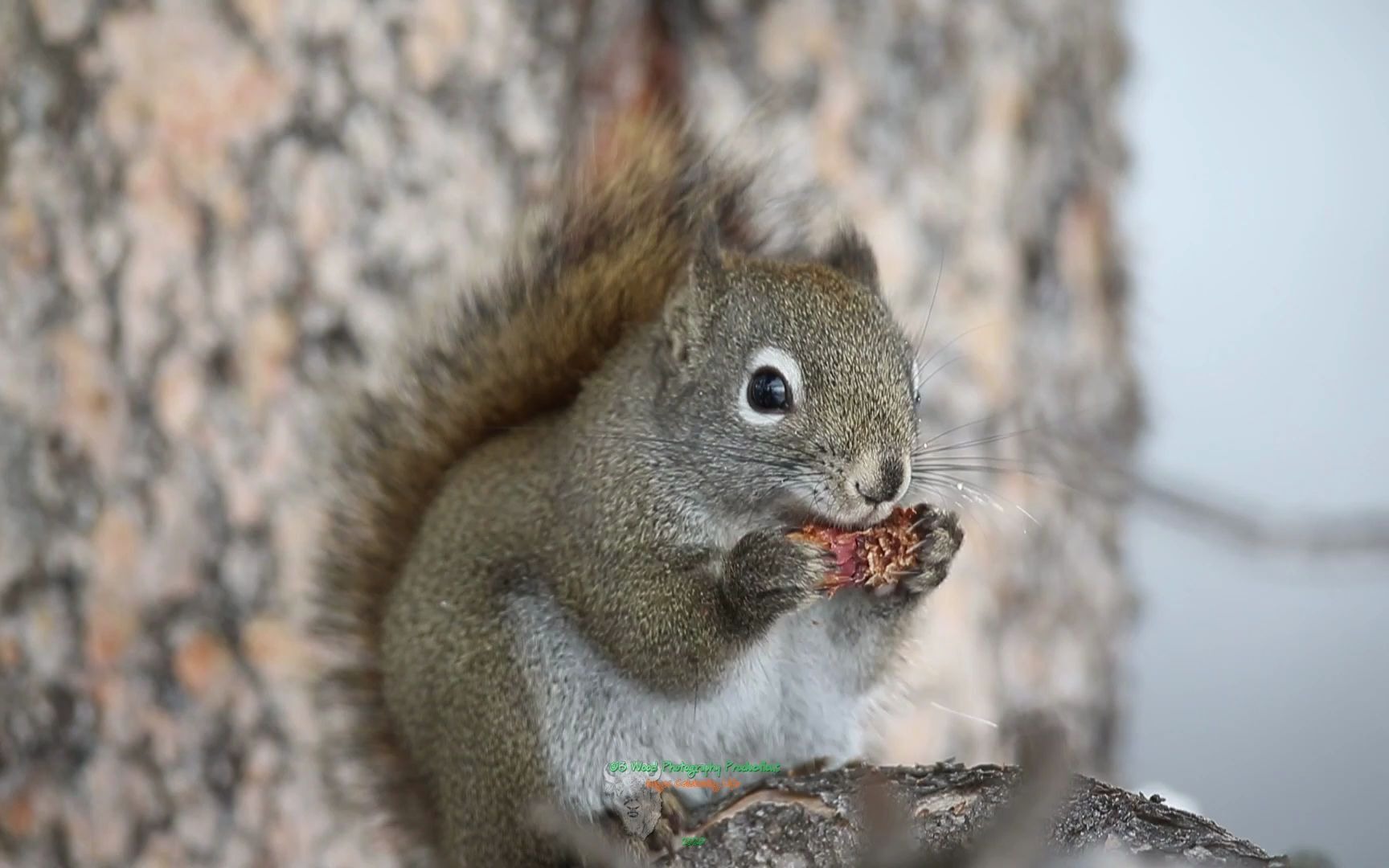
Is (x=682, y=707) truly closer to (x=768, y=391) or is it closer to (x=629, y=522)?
(x=629, y=522)

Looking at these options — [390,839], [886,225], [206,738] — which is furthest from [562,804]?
[886,225]

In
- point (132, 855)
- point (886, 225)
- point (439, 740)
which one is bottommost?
Result: point (132, 855)

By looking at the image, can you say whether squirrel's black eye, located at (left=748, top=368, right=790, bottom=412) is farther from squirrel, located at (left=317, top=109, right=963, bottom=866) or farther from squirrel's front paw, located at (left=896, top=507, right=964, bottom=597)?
squirrel's front paw, located at (left=896, top=507, right=964, bottom=597)

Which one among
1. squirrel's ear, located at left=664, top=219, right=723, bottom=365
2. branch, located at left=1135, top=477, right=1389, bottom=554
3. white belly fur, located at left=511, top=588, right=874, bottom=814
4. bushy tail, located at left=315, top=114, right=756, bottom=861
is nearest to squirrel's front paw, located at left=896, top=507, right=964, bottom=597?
white belly fur, located at left=511, top=588, right=874, bottom=814

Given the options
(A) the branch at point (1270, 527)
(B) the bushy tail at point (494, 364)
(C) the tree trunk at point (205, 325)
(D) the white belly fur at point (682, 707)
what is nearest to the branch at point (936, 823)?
(D) the white belly fur at point (682, 707)

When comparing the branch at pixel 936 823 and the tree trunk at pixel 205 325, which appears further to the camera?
the tree trunk at pixel 205 325

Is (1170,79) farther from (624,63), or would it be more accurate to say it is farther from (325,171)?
(325,171)

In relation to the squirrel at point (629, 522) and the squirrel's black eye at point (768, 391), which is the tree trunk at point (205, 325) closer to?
the squirrel at point (629, 522)

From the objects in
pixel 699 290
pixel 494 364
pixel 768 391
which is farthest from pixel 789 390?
pixel 494 364
